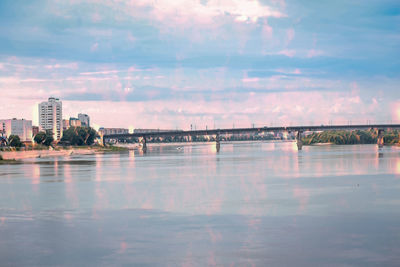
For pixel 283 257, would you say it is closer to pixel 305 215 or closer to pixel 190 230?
pixel 190 230

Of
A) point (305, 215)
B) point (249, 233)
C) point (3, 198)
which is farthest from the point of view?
point (3, 198)

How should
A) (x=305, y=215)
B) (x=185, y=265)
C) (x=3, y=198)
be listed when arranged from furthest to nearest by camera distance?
1. (x=3, y=198)
2. (x=305, y=215)
3. (x=185, y=265)

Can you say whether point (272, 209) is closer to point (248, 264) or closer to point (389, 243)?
point (389, 243)

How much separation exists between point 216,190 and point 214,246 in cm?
2727

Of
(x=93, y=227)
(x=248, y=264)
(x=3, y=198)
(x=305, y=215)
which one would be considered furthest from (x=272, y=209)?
(x=3, y=198)

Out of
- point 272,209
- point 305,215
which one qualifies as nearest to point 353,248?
point 305,215

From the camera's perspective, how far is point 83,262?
21.0m

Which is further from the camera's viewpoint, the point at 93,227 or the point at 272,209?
the point at 272,209

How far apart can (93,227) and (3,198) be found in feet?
62.2

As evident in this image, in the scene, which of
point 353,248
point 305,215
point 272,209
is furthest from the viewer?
point 272,209

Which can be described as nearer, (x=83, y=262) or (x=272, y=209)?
(x=83, y=262)

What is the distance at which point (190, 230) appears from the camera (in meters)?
28.2

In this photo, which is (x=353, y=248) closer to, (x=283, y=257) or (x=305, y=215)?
(x=283, y=257)

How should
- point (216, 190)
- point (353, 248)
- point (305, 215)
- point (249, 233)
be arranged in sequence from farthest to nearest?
point (216, 190) < point (305, 215) < point (249, 233) < point (353, 248)
